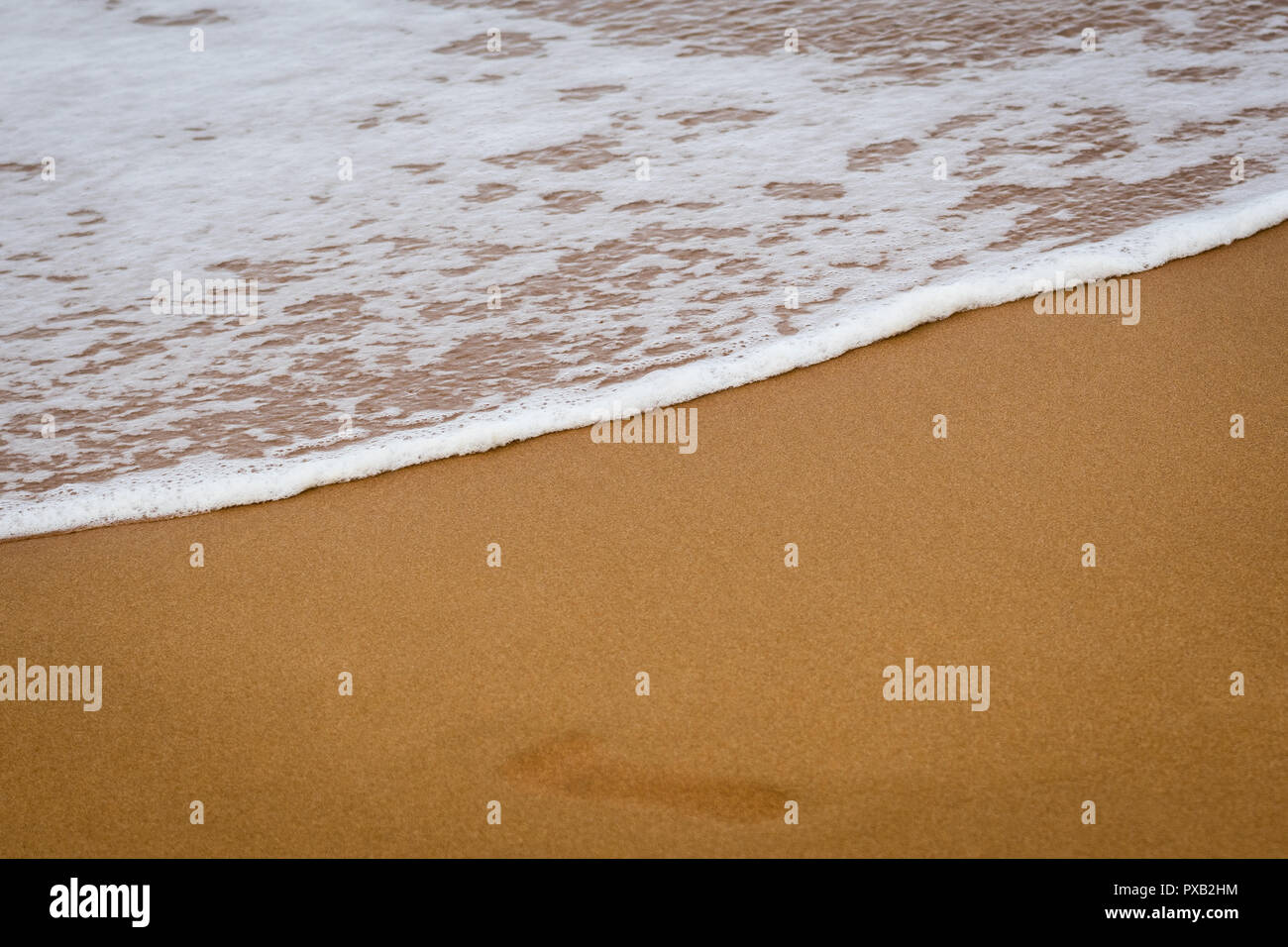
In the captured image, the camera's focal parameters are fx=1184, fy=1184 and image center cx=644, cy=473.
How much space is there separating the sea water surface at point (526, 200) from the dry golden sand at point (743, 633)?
1.03 feet

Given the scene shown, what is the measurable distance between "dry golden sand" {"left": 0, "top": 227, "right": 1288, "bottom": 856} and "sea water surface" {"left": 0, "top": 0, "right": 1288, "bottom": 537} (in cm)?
31

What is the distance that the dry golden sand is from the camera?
7.30 ft

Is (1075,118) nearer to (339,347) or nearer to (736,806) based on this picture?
(339,347)

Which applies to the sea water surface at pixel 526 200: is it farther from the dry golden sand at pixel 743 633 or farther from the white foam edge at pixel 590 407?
the dry golden sand at pixel 743 633

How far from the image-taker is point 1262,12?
5.94 metres

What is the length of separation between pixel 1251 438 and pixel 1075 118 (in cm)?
251

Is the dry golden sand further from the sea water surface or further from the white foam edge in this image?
the sea water surface

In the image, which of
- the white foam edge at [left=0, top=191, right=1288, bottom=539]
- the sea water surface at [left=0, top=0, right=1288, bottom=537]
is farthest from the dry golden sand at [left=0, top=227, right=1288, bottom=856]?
the sea water surface at [left=0, top=0, right=1288, bottom=537]

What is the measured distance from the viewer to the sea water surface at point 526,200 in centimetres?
360

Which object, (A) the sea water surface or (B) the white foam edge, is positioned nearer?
(B) the white foam edge

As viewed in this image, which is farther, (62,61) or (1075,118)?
(62,61)

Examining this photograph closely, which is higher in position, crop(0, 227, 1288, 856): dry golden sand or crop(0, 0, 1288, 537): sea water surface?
crop(0, 0, 1288, 537): sea water surface

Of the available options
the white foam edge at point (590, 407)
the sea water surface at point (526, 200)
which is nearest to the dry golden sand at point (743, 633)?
the white foam edge at point (590, 407)
